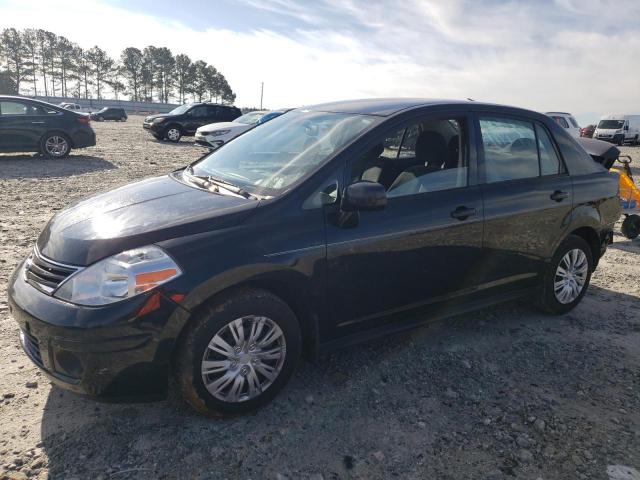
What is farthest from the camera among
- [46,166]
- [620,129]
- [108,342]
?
[620,129]

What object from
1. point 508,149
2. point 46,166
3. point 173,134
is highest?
point 508,149

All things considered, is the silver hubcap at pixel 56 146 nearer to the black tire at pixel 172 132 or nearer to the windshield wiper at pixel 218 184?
the black tire at pixel 172 132

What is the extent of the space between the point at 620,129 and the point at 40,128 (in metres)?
34.6

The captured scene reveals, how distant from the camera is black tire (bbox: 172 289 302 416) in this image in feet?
8.30

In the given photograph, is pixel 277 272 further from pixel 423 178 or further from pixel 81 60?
pixel 81 60

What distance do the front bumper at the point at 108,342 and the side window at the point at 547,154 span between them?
3144 millimetres

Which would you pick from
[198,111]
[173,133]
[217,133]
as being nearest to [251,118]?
[217,133]

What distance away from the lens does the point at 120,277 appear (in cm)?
240

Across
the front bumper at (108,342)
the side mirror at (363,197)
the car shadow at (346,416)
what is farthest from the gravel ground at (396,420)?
the side mirror at (363,197)

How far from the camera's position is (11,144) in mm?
12078

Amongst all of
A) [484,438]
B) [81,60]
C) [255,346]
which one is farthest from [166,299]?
[81,60]

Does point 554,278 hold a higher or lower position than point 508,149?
lower

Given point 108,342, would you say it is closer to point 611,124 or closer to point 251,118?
point 251,118

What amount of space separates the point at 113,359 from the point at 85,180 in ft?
28.6
